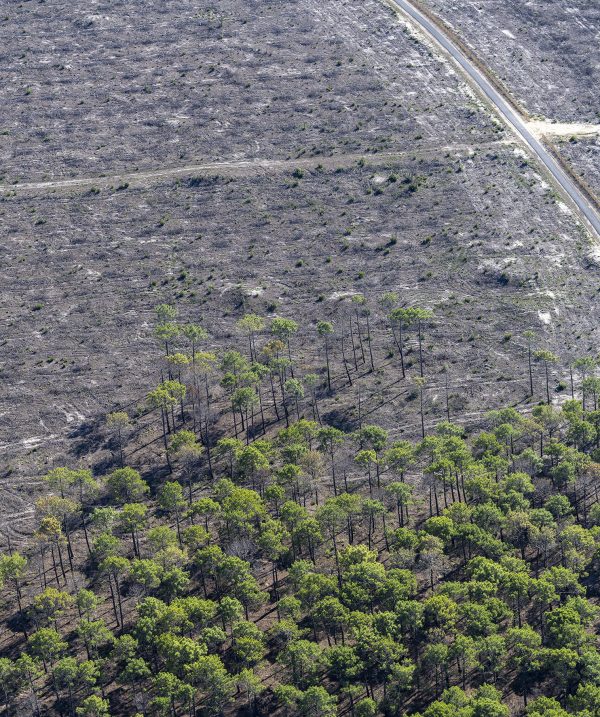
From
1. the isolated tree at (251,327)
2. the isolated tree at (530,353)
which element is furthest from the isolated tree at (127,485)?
the isolated tree at (530,353)

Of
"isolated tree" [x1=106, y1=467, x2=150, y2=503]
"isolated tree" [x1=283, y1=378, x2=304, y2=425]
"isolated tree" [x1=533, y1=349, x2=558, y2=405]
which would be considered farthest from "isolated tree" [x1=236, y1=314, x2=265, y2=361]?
"isolated tree" [x1=533, y1=349, x2=558, y2=405]

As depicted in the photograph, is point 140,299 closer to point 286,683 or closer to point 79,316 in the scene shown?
point 79,316

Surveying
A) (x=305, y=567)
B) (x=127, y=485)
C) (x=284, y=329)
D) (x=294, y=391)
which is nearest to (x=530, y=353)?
(x=284, y=329)

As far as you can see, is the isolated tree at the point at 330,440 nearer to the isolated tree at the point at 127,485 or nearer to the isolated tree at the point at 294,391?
the isolated tree at the point at 294,391

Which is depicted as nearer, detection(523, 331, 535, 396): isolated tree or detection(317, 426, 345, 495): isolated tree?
detection(317, 426, 345, 495): isolated tree

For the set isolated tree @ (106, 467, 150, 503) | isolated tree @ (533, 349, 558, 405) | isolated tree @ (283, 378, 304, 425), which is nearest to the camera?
isolated tree @ (106, 467, 150, 503)

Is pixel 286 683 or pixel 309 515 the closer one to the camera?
pixel 286 683

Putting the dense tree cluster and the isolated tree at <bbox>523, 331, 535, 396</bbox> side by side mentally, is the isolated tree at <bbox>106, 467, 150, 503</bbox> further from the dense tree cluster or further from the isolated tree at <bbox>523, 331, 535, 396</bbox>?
the isolated tree at <bbox>523, 331, 535, 396</bbox>

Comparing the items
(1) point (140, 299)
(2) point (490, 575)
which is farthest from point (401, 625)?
(1) point (140, 299)
